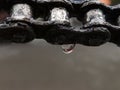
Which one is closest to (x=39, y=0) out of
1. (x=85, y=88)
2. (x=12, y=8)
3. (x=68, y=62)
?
(x=12, y=8)

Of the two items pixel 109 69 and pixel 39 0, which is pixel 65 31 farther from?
pixel 109 69

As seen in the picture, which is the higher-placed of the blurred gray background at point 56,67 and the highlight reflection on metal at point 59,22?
the highlight reflection on metal at point 59,22

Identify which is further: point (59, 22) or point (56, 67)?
point (56, 67)

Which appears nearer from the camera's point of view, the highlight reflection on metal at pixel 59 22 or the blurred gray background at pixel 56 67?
the highlight reflection on metal at pixel 59 22

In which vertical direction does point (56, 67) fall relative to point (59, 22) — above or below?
below
